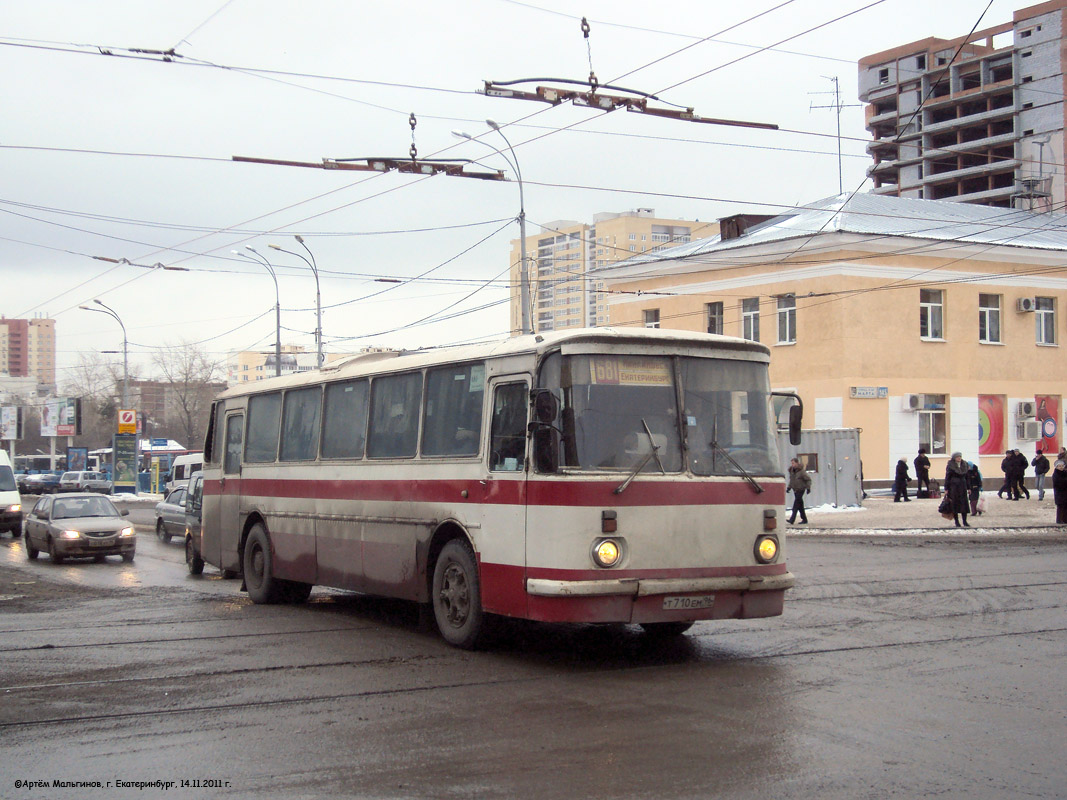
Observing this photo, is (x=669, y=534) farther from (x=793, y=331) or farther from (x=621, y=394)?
(x=793, y=331)

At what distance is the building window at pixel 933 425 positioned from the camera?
1607 inches

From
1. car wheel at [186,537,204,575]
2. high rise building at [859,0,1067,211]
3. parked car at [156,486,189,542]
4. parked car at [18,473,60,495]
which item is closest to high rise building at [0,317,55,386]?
parked car at [18,473,60,495]

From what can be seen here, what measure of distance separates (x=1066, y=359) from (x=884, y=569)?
1182 inches

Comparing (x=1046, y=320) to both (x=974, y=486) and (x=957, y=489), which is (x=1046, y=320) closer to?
(x=974, y=486)

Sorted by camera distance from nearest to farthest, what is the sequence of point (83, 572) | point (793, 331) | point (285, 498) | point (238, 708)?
point (238, 708), point (285, 498), point (83, 572), point (793, 331)

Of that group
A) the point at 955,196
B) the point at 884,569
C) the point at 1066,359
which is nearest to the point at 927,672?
the point at 884,569

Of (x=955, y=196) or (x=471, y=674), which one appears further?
(x=955, y=196)

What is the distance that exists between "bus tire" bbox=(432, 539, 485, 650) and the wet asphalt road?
252 millimetres

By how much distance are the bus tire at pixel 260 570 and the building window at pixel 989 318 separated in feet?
110

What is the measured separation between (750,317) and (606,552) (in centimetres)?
3444

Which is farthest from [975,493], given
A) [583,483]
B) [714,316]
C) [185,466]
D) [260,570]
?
[185,466]

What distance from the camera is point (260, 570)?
14.9m

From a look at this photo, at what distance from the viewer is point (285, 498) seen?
46.8 feet

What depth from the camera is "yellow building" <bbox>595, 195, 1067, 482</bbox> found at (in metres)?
39.8
